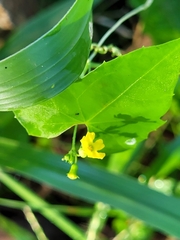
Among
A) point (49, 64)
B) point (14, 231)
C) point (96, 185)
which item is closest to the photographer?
point (49, 64)

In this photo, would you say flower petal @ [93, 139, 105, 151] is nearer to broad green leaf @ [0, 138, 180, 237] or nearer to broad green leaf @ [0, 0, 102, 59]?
broad green leaf @ [0, 138, 180, 237]

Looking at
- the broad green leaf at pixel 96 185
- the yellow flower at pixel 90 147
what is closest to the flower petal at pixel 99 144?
the yellow flower at pixel 90 147

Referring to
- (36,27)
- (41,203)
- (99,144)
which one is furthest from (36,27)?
(99,144)

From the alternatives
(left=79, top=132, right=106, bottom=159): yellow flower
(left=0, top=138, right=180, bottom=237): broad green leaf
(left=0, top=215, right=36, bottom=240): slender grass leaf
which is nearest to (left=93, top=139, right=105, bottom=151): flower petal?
(left=79, top=132, right=106, bottom=159): yellow flower

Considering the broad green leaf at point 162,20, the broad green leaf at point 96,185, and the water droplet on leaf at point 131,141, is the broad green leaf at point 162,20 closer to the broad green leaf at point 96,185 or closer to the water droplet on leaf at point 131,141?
the broad green leaf at point 96,185

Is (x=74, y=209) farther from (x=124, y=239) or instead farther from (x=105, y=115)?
(x=105, y=115)

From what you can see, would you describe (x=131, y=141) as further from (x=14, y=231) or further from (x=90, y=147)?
(x=14, y=231)
